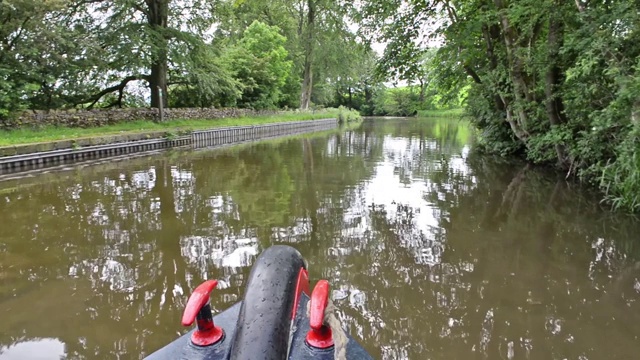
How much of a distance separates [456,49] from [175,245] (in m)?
10.9

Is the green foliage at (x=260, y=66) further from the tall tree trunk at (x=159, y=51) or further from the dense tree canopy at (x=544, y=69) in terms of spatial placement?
the dense tree canopy at (x=544, y=69)

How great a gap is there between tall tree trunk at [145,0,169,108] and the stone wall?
78cm

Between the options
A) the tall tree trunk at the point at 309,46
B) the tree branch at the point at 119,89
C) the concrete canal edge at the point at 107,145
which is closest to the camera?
the concrete canal edge at the point at 107,145

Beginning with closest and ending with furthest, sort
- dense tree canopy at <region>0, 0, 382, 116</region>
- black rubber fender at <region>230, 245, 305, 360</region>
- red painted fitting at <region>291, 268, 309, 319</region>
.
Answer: black rubber fender at <region>230, 245, 305, 360</region>, red painted fitting at <region>291, 268, 309, 319</region>, dense tree canopy at <region>0, 0, 382, 116</region>

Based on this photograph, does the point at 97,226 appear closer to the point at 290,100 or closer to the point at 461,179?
the point at 461,179

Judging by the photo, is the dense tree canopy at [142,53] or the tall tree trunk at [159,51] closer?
the dense tree canopy at [142,53]

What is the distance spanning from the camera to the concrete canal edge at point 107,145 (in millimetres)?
10094

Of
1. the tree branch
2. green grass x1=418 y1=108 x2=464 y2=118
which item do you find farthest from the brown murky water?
green grass x1=418 y1=108 x2=464 y2=118

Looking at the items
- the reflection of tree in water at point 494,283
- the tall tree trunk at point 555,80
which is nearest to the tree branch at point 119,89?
the reflection of tree in water at point 494,283

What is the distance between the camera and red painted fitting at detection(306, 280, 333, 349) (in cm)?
118

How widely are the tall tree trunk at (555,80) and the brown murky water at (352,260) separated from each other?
1281mm

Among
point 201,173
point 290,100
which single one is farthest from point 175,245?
point 290,100

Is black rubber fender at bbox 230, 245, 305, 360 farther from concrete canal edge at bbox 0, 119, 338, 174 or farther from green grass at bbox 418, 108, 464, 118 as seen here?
green grass at bbox 418, 108, 464, 118

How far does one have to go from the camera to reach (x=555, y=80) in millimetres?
8898
